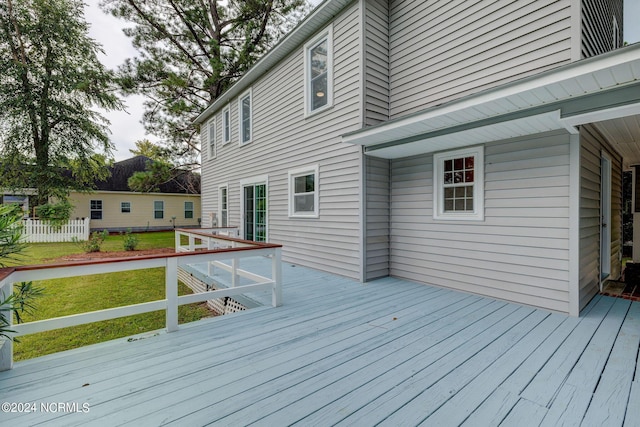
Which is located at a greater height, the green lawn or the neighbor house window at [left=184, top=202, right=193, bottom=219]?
the neighbor house window at [left=184, top=202, right=193, bottom=219]

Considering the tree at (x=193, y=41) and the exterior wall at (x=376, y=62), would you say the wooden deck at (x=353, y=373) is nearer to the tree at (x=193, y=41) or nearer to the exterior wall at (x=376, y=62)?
the exterior wall at (x=376, y=62)

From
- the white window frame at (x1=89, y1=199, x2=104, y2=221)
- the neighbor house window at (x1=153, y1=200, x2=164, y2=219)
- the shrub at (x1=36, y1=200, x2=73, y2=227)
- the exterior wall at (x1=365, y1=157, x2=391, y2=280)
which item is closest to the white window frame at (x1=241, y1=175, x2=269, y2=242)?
the exterior wall at (x1=365, y1=157, x2=391, y2=280)

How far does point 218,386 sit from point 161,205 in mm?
20814

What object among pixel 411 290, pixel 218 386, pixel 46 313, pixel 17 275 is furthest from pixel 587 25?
pixel 46 313

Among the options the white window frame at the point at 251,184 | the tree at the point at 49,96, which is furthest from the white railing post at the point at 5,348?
the tree at the point at 49,96

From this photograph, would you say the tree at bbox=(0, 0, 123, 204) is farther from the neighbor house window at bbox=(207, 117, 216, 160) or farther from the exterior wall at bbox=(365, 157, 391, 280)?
the exterior wall at bbox=(365, 157, 391, 280)

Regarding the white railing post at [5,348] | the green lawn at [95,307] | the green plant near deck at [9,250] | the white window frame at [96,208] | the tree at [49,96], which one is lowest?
the green lawn at [95,307]

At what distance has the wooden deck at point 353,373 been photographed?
176cm

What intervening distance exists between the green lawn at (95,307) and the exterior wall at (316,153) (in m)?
2.70

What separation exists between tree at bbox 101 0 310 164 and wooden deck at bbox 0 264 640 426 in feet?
42.9

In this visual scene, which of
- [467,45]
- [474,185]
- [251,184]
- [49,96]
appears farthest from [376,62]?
[49,96]

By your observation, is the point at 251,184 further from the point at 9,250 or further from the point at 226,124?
the point at 9,250

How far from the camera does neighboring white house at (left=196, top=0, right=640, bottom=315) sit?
130 inches

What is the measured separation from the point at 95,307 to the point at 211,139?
7.70 metres
